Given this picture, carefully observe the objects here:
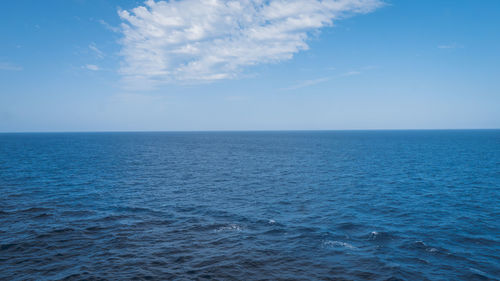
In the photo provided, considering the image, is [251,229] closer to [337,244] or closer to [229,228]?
[229,228]

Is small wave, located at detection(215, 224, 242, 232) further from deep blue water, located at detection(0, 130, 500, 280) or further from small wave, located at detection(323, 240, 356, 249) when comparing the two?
small wave, located at detection(323, 240, 356, 249)

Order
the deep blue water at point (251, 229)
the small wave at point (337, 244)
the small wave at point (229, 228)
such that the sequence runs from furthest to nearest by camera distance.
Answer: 1. the small wave at point (229, 228)
2. the small wave at point (337, 244)
3. the deep blue water at point (251, 229)

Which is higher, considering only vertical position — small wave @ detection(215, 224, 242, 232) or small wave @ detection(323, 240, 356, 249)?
small wave @ detection(215, 224, 242, 232)

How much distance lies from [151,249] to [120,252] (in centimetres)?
264

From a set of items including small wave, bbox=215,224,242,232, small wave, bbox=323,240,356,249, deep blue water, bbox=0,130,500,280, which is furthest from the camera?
small wave, bbox=215,224,242,232

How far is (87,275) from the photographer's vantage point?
19812 mm

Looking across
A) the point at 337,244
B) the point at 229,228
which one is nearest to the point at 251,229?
the point at 229,228

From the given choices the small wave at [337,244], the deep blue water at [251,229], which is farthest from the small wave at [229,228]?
the small wave at [337,244]

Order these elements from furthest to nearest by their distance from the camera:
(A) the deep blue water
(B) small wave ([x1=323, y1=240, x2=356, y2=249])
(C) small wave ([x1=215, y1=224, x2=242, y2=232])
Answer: (C) small wave ([x1=215, y1=224, x2=242, y2=232]) < (B) small wave ([x1=323, y1=240, x2=356, y2=249]) < (A) the deep blue water

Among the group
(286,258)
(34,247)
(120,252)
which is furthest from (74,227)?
(286,258)

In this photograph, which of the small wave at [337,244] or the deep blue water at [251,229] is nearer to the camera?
the deep blue water at [251,229]

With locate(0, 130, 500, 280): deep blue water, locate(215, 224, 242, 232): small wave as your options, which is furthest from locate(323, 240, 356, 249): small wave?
locate(215, 224, 242, 232): small wave

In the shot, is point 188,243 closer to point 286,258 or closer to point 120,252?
point 120,252

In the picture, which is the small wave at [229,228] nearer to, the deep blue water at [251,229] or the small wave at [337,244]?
the deep blue water at [251,229]
